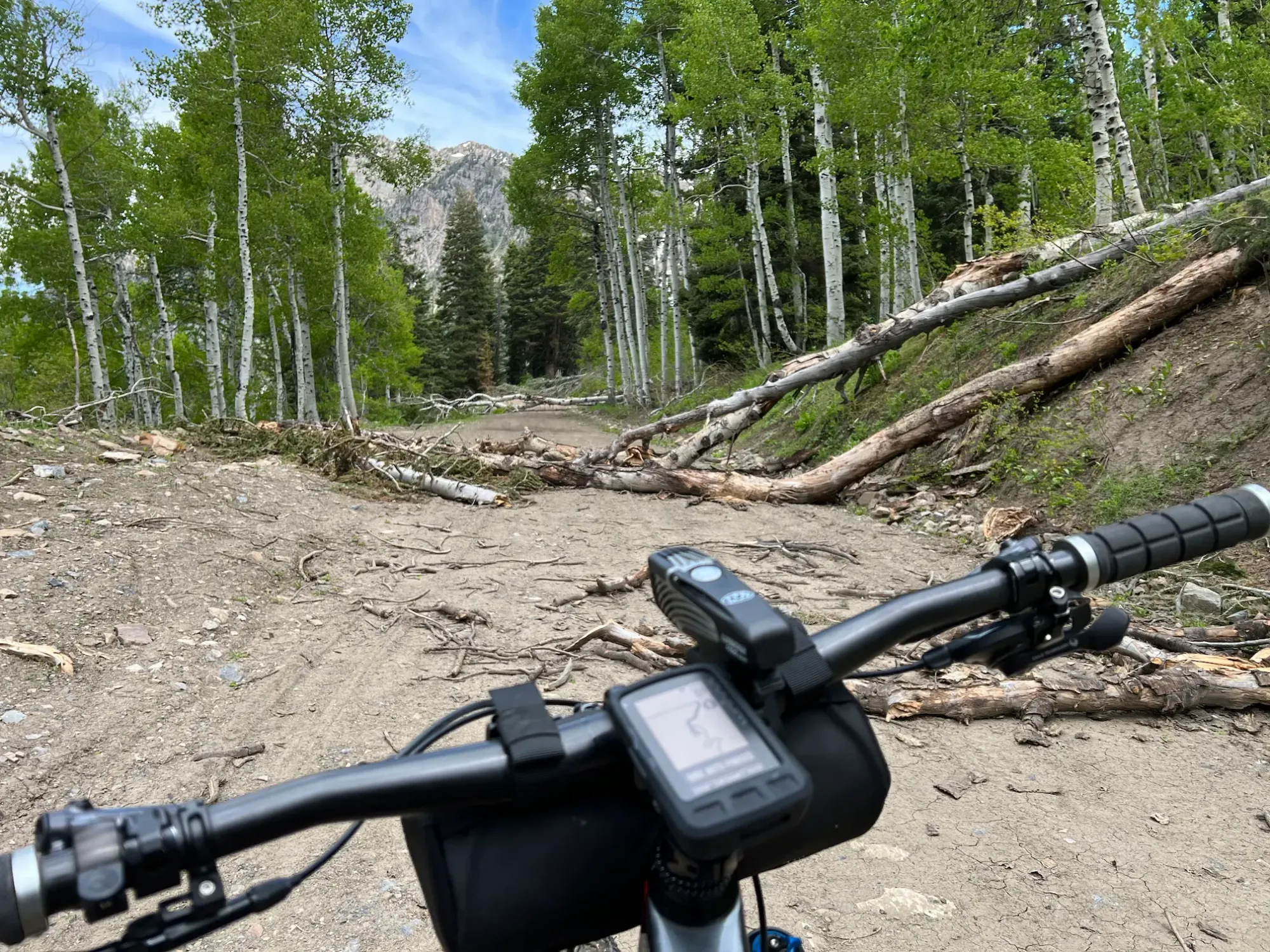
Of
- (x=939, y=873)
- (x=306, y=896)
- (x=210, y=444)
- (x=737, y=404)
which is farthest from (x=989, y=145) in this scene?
(x=306, y=896)

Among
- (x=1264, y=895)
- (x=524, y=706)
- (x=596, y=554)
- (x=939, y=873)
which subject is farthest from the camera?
(x=596, y=554)

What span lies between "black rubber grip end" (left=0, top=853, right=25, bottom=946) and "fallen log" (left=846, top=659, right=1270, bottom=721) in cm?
354

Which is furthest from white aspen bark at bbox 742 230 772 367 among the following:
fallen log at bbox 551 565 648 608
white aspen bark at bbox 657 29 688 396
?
fallen log at bbox 551 565 648 608

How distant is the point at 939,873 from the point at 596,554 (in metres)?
4.68

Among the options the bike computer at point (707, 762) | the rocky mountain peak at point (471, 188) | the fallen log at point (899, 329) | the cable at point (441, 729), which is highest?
the rocky mountain peak at point (471, 188)

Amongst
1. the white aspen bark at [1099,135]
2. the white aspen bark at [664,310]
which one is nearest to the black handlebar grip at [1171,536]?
the white aspen bark at [1099,135]

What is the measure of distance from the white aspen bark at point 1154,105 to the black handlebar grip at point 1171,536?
19.0 m

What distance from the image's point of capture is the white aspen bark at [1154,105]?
18250 mm

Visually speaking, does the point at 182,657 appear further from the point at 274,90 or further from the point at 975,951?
the point at 274,90

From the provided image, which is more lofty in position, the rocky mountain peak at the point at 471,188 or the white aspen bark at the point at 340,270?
the rocky mountain peak at the point at 471,188

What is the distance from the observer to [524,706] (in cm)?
88

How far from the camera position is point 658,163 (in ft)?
85.1

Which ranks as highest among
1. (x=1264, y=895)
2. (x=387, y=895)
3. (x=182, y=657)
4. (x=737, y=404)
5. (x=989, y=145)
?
(x=989, y=145)

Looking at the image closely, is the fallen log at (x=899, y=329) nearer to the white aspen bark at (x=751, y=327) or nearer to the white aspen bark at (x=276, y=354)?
the white aspen bark at (x=751, y=327)
